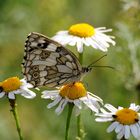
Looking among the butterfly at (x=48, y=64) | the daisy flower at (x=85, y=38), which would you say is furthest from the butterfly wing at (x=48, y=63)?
the daisy flower at (x=85, y=38)

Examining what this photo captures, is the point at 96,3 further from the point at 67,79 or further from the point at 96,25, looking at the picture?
the point at 67,79

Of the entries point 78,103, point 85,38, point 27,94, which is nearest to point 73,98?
point 78,103

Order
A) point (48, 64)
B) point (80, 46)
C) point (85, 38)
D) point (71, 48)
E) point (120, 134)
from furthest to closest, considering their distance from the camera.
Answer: point (71, 48) < point (85, 38) < point (80, 46) < point (48, 64) < point (120, 134)

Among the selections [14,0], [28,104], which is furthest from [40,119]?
[14,0]

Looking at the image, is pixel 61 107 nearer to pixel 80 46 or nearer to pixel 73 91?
pixel 73 91

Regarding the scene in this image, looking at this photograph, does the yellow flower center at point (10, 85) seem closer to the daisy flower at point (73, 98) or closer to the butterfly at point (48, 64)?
the butterfly at point (48, 64)

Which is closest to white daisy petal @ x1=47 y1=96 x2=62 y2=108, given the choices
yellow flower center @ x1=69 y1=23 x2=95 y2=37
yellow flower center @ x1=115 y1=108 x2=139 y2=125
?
yellow flower center @ x1=115 y1=108 x2=139 y2=125
